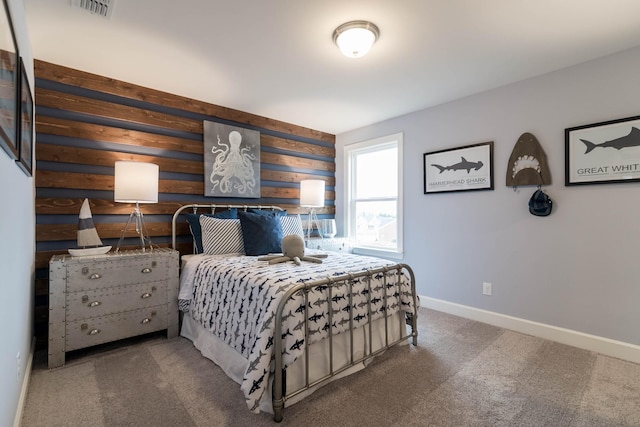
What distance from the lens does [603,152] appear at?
2.38 m

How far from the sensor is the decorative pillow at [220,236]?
2.88 meters

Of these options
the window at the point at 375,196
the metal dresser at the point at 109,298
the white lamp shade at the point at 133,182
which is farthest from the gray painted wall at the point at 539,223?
the white lamp shade at the point at 133,182

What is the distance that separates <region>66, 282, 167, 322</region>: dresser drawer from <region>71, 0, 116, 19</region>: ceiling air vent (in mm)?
1948

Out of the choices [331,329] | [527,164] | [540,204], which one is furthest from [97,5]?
[540,204]

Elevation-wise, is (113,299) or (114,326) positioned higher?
(113,299)

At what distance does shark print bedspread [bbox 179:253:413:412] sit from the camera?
1.62 m

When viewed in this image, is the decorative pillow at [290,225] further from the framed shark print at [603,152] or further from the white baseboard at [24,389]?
the framed shark print at [603,152]

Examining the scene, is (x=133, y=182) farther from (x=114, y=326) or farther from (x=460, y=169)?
(x=460, y=169)

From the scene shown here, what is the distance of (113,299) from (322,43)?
2.58 meters

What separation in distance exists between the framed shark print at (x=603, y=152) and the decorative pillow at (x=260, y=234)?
2.64 m

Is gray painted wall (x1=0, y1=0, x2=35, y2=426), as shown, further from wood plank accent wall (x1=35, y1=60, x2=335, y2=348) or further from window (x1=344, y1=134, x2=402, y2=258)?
window (x1=344, y1=134, x2=402, y2=258)

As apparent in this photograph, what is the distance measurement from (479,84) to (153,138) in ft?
10.8

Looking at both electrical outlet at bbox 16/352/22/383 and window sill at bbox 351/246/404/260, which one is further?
window sill at bbox 351/246/404/260

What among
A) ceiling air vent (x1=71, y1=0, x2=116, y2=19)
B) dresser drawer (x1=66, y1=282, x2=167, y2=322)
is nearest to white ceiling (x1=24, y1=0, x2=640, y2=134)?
ceiling air vent (x1=71, y1=0, x2=116, y2=19)
